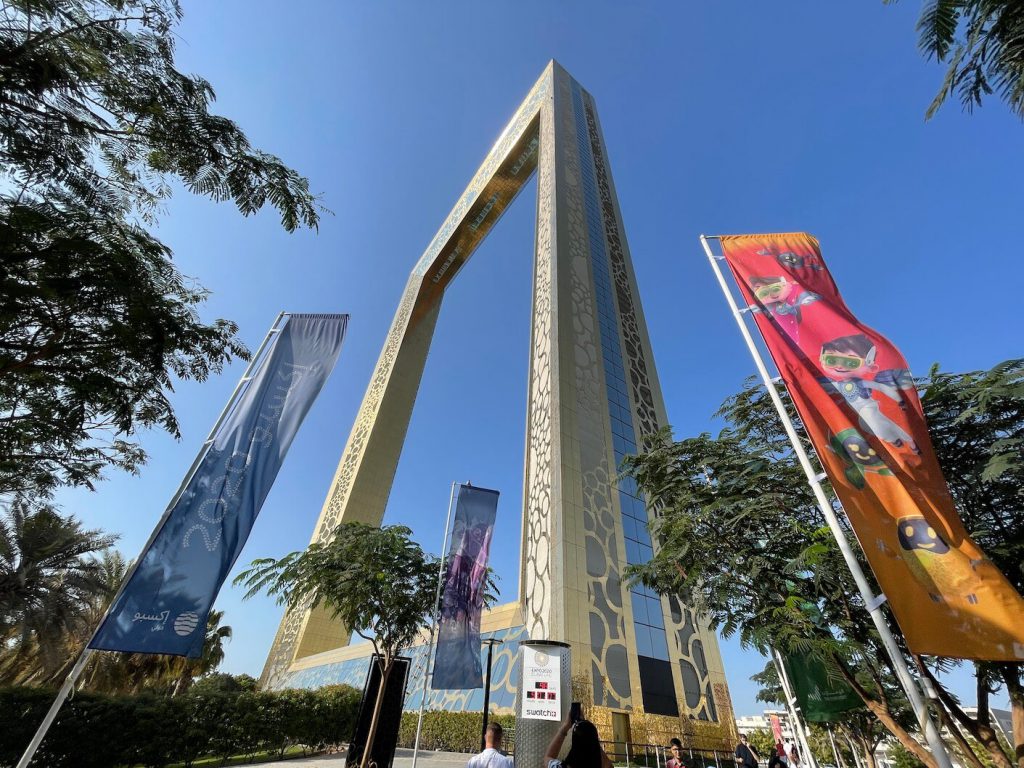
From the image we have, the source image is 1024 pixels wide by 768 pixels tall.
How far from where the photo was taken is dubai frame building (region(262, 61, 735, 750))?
15273mm

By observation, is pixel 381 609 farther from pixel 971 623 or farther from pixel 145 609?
pixel 971 623

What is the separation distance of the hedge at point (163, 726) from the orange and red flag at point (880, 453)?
16.2 metres

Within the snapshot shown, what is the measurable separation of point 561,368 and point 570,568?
8526 millimetres

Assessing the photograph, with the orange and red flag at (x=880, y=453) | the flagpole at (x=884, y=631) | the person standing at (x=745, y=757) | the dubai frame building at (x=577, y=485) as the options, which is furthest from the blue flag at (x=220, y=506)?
the person standing at (x=745, y=757)

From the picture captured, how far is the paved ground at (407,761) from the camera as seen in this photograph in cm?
1276

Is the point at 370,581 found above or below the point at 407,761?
above

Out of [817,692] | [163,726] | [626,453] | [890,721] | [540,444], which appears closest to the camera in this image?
[890,721]

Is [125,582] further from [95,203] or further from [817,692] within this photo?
[817,692]

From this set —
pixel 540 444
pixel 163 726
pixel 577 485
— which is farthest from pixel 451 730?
pixel 540 444

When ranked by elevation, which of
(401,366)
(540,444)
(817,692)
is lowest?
(817,692)

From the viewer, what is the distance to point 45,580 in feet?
58.2

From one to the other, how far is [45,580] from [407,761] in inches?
613

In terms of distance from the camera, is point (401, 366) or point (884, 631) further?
point (401, 366)

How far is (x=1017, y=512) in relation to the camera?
587cm
